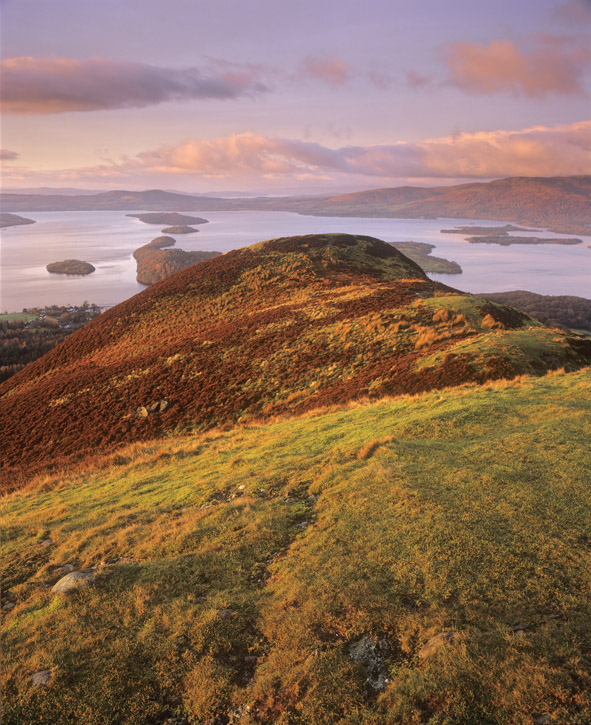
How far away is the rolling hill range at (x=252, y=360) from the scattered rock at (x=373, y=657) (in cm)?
1726

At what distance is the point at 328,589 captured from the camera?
7.63 metres

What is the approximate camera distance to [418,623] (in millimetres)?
6648

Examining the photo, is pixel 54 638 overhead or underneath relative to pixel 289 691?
underneath

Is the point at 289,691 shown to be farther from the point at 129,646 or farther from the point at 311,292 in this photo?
the point at 311,292

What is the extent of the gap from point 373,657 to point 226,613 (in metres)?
2.86

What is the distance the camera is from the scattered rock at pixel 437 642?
20.0 ft

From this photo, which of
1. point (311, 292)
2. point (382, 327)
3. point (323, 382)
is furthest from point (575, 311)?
point (323, 382)

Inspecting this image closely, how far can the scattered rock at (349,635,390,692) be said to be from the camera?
5859 mm

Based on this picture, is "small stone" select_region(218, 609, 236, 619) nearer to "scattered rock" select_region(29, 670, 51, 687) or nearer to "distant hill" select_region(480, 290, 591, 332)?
"scattered rock" select_region(29, 670, 51, 687)

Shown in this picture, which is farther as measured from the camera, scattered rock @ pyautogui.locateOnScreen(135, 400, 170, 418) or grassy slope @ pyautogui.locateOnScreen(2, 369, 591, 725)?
scattered rock @ pyautogui.locateOnScreen(135, 400, 170, 418)

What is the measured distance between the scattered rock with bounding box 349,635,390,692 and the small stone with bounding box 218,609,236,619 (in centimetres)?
235

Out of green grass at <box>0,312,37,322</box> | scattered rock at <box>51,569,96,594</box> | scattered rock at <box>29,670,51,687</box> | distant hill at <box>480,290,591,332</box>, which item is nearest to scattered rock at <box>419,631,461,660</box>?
scattered rock at <box>29,670,51,687</box>

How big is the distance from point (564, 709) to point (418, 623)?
211cm

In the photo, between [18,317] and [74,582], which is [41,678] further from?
[18,317]
